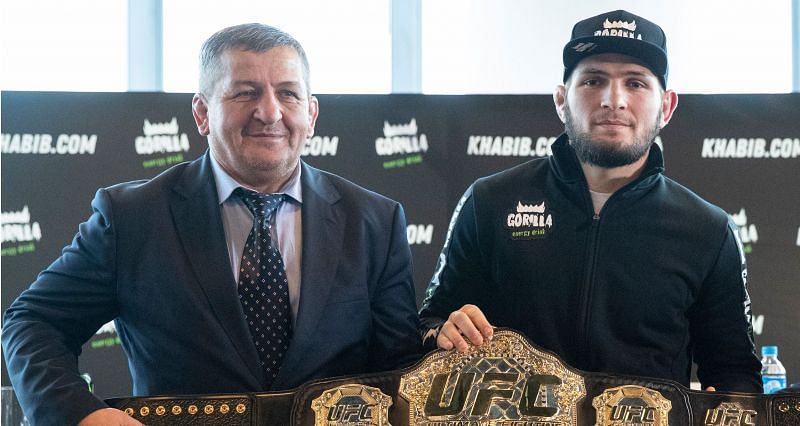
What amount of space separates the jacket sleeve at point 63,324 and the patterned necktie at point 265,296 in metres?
0.31

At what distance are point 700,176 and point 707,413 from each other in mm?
2388

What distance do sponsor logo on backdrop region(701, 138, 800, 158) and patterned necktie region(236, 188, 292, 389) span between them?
267 cm

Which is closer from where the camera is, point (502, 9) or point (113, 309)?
point (113, 309)

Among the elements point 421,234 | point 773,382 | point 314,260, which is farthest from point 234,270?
point 773,382

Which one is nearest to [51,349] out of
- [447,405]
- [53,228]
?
[447,405]

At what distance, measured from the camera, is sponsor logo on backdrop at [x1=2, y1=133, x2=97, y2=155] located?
4.11 metres

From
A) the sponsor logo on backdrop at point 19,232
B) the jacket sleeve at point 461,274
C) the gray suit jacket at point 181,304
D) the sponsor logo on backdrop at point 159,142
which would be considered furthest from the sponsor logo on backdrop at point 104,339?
the jacket sleeve at point 461,274

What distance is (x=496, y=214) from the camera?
7.97 ft

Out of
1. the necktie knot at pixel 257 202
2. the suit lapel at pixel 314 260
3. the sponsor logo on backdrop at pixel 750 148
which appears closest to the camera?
the suit lapel at pixel 314 260

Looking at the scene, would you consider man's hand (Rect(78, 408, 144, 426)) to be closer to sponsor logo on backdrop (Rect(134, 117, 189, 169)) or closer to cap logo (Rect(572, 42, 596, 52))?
cap logo (Rect(572, 42, 596, 52))

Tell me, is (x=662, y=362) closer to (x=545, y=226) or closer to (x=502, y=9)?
(x=545, y=226)

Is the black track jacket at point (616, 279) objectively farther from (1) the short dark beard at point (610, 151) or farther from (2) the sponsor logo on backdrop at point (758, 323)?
(2) the sponsor logo on backdrop at point (758, 323)

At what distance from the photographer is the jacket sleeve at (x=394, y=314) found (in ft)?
7.20

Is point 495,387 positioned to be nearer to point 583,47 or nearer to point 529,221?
point 529,221
